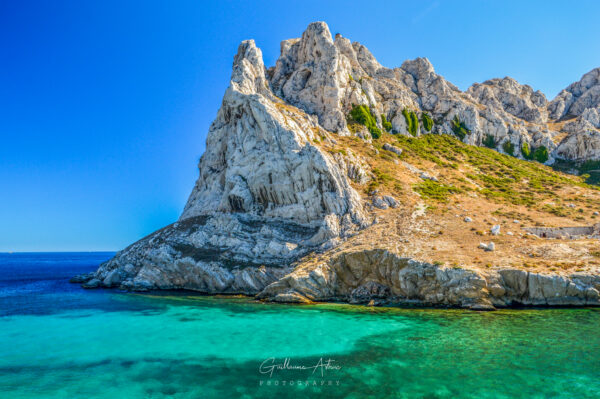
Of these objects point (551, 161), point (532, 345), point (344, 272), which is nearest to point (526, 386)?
point (532, 345)

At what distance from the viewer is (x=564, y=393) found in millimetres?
12469

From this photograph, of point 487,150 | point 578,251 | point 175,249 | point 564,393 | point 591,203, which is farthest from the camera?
point 487,150

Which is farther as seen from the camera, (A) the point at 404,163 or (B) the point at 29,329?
(A) the point at 404,163

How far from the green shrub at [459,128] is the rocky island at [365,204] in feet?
1.03

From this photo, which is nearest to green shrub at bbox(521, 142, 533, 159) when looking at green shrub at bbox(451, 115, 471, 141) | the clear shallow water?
green shrub at bbox(451, 115, 471, 141)

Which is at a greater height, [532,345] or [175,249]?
[175,249]

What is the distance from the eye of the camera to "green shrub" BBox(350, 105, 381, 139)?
6625cm

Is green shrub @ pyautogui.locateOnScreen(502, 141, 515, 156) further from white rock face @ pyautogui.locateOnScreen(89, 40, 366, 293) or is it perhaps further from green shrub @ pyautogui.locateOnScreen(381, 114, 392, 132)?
white rock face @ pyautogui.locateOnScreen(89, 40, 366, 293)

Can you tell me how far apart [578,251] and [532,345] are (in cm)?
1862

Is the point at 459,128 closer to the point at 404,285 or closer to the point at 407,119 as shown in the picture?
the point at 407,119

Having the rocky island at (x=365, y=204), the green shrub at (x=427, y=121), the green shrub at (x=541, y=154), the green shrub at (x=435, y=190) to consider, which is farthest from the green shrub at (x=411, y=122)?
the green shrub at (x=541, y=154)

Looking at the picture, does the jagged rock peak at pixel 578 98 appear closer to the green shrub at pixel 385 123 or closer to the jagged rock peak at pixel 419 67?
the jagged rock peak at pixel 419 67

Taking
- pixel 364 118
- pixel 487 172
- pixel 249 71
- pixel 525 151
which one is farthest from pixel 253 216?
pixel 525 151

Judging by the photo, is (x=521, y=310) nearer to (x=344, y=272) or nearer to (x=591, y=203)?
(x=344, y=272)
